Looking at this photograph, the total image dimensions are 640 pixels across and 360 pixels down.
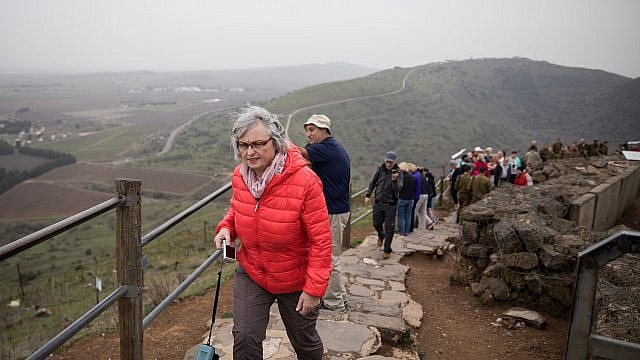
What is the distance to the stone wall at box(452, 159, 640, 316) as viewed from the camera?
4637mm

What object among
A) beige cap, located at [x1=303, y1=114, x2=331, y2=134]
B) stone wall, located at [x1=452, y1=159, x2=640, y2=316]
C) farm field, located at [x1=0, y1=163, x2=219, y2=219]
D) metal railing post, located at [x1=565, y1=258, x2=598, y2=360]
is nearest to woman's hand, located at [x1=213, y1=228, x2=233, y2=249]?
beige cap, located at [x1=303, y1=114, x2=331, y2=134]

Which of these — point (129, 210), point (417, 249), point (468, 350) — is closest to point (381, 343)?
point (468, 350)

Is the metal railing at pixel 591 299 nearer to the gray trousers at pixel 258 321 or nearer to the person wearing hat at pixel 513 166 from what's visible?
the gray trousers at pixel 258 321

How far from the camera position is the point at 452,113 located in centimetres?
6900

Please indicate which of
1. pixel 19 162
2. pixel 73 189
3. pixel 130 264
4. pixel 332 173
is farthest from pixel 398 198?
pixel 19 162

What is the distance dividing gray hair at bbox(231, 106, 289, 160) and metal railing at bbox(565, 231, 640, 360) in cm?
164

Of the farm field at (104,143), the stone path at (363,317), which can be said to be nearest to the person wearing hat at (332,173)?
the stone path at (363,317)

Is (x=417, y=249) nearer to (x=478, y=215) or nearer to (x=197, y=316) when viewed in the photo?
(x=478, y=215)

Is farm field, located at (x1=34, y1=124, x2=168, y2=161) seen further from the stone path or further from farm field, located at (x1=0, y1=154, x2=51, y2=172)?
the stone path

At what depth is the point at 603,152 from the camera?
55.5ft

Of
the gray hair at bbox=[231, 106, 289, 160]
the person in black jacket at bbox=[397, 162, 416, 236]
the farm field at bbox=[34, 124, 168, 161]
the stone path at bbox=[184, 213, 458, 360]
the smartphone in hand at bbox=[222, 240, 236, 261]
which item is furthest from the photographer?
the farm field at bbox=[34, 124, 168, 161]

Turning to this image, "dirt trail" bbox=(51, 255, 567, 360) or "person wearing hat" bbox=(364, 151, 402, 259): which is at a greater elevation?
"person wearing hat" bbox=(364, 151, 402, 259)

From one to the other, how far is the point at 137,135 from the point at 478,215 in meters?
90.3

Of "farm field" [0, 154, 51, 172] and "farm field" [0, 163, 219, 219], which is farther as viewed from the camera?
"farm field" [0, 154, 51, 172]
